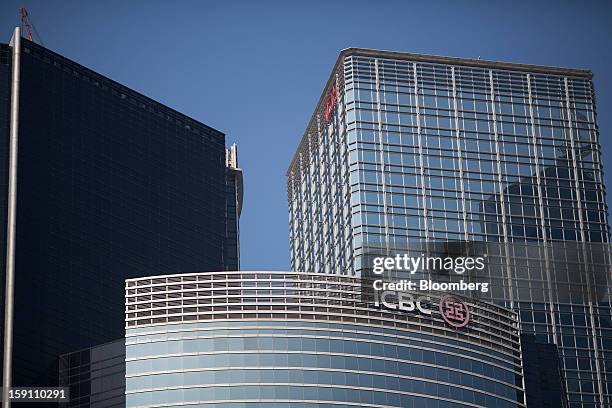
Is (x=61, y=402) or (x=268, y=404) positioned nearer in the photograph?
(x=268, y=404)

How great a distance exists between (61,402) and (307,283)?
34953 millimetres

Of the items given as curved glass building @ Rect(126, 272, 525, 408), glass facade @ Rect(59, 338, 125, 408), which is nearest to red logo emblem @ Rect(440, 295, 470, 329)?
curved glass building @ Rect(126, 272, 525, 408)

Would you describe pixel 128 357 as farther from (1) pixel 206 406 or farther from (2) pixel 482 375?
(2) pixel 482 375

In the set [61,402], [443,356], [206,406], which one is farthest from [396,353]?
[61,402]

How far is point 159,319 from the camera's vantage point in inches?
6403

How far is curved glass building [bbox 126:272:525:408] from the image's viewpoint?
6319 inches

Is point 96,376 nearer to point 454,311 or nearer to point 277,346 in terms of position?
point 277,346

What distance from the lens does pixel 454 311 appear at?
171 m

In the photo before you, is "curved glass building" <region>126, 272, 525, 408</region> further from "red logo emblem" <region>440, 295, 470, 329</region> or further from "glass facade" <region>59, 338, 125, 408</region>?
"glass facade" <region>59, 338, 125, 408</region>

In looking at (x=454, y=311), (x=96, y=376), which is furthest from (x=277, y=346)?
(x=96, y=376)

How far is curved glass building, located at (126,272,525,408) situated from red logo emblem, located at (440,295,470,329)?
2122 mm

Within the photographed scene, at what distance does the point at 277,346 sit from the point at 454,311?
20945mm

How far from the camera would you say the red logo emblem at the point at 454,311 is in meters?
170

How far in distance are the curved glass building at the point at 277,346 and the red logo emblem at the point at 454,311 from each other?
6.96 ft
